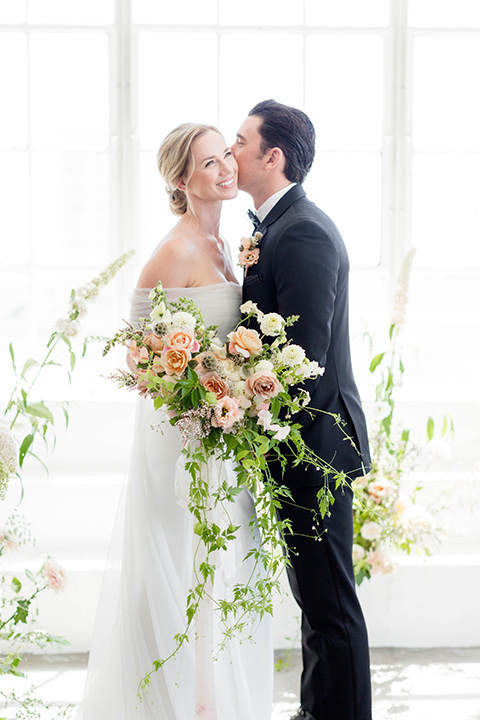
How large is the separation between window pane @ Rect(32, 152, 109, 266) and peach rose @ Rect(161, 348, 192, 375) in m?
2.03

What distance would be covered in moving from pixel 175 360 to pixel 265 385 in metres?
0.21

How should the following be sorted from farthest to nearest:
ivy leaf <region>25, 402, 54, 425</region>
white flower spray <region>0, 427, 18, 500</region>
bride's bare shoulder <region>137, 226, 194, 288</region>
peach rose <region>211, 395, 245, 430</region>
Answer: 1. ivy leaf <region>25, 402, 54, 425</region>
2. bride's bare shoulder <region>137, 226, 194, 288</region>
3. white flower spray <region>0, 427, 18, 500</region>
4. peach rose <region>211, 395, 245, 430</region>

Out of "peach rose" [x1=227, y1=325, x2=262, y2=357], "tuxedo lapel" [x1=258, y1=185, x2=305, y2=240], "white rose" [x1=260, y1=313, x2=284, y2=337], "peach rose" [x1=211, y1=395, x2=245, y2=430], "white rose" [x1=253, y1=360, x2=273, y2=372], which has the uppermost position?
"tuxedo lapel" [x1=258, y1=185, x2=305, y2=240]

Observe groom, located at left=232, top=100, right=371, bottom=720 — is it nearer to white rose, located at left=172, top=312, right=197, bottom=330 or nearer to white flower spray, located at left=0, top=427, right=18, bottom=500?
white rose, located at left=172, top=312, right=197, bottom=330

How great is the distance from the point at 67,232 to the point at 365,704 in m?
2.45

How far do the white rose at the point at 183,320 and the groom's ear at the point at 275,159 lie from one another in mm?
755

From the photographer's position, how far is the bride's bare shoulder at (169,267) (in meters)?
2.20

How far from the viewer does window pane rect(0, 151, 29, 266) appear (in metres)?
3.50

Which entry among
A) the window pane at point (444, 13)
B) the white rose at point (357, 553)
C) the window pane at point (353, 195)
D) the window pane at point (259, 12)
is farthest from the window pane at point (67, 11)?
the white rose at point (357, 553)

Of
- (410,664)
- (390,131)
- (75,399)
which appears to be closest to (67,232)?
(75,399)

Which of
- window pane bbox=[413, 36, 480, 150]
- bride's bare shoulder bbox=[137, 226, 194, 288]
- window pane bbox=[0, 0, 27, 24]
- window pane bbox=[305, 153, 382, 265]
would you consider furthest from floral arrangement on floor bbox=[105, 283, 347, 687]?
window pane bbox=[0, 0, 27, 24]

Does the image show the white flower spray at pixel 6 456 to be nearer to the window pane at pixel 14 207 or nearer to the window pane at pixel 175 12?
the window pane at pixel 14 207

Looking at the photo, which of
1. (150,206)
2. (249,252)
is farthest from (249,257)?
(150,206)

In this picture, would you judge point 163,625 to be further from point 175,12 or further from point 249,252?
point 175,12
